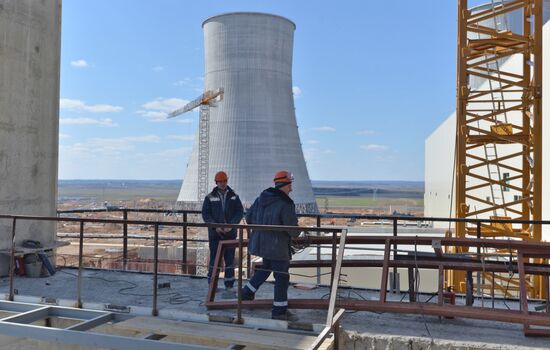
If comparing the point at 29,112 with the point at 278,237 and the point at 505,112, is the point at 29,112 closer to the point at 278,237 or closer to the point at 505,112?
the point at 278,237

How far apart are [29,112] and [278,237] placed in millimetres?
4468

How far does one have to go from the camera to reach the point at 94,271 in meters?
7.50

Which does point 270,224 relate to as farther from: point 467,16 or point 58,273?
point 467,16

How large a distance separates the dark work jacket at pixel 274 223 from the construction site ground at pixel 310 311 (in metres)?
0.69

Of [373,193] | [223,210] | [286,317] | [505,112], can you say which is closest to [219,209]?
[223,210]

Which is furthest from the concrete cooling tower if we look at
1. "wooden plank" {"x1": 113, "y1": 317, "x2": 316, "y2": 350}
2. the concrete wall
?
"wooden plank" {"x1": 113, "y1": 317, "x2": 316, "y2": 350}

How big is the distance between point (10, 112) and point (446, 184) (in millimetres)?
29108

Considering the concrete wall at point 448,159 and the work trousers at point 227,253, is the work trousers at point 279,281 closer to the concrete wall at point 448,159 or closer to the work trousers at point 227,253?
the work trousers at point 227,253

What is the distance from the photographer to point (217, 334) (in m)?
4.38

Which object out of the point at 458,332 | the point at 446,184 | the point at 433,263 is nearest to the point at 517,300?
the point at 433,263

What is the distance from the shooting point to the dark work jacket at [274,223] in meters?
4.82

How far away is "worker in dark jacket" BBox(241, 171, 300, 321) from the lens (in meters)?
4.83

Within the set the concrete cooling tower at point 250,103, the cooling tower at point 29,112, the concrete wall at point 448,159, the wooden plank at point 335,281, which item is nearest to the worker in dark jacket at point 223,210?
the wooden plank at point 335,281

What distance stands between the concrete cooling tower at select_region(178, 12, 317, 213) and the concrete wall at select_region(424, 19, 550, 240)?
7762mm
